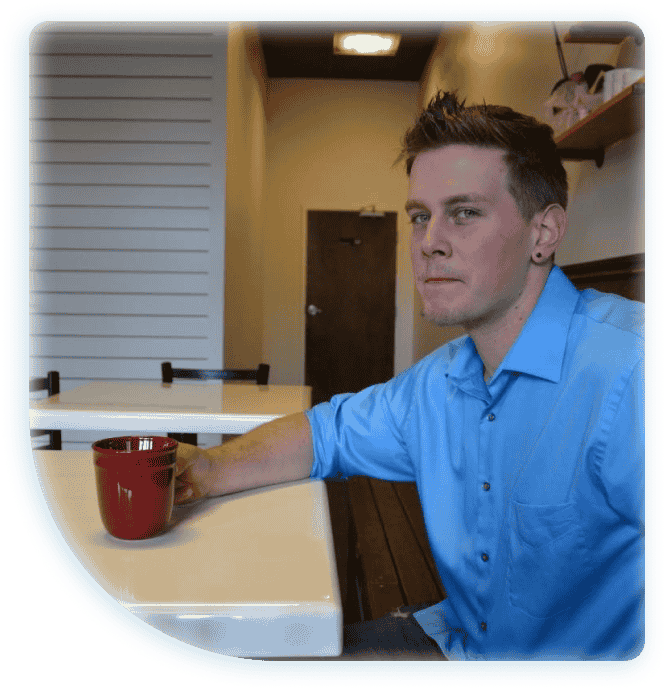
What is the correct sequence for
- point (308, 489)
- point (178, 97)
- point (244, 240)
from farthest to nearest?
point (244, 240) < point (178, 97) < point (308, 489)

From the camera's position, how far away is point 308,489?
69cm

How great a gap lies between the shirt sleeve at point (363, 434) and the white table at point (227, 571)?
0.58ft

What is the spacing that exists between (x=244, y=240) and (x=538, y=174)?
2.90 metres

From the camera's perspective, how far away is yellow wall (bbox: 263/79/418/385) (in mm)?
4906

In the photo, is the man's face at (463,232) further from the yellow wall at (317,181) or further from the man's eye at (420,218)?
the yellow wall at (317,181)

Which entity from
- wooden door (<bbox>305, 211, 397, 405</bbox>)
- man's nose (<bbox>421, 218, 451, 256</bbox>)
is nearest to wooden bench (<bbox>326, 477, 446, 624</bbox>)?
man's nose (<bbox>421, 218, 451, 256</bbox>)

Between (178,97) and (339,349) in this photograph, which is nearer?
(178,97)

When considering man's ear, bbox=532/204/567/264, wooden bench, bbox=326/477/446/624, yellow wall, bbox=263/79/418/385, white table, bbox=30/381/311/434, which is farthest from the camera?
yellow wall, bbox=263/79/418/385

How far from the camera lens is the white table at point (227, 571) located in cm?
39

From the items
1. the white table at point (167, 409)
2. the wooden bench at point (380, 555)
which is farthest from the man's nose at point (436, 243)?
the wooden bench at point (380, 555)

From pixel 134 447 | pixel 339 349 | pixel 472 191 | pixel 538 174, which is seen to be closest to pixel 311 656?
pixel 134 447

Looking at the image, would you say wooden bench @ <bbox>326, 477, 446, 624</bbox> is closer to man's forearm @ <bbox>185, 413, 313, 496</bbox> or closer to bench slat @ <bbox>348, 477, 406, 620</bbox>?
bench slat @ <bbox>348, 477, 406, 620</bbox>

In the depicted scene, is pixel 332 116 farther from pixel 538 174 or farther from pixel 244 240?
pixel 538 174

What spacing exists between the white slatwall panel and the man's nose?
2.20 meters
